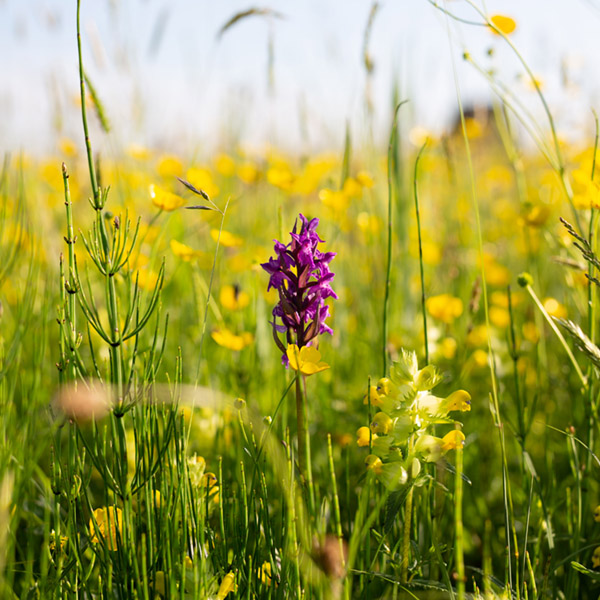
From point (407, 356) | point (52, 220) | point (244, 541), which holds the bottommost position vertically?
point (244, 541)

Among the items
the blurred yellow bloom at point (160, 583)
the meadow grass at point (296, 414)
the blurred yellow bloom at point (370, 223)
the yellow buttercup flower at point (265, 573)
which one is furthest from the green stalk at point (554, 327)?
the blurred yellow bloom at point (370, 223)

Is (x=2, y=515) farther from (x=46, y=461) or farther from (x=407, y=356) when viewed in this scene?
(x=46, y=461)

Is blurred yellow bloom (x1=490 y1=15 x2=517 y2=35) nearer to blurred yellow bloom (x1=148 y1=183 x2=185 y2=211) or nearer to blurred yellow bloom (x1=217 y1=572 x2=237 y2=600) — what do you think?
blurred yellow bloom (x1=148 y1=183 x2=185 y2=211)

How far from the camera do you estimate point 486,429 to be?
1.82 m

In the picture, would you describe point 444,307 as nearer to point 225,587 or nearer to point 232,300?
point 232,300

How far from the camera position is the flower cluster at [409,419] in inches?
32.5

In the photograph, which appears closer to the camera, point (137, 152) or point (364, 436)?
point (364, 436)

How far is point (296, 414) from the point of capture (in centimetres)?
121

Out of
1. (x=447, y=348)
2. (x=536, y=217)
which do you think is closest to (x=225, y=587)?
(x=447, y=348)

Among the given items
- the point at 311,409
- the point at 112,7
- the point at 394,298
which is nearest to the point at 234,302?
the point at 311,409

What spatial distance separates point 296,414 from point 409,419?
418 millimetres

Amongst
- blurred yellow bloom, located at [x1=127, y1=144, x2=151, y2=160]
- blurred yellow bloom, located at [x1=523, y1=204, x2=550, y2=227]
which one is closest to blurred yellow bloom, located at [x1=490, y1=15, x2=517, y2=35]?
blurred yellow bloom, located at [x1=523, y1=204, x2=550, y2=227]

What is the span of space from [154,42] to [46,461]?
181 centimetres

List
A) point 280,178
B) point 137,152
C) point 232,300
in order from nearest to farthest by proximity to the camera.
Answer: point 232,300
point 280,178
point 137,152
